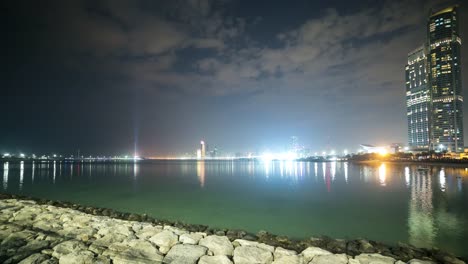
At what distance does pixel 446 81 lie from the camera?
536 feet

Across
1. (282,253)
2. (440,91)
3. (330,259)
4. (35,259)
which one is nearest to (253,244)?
(282,253)

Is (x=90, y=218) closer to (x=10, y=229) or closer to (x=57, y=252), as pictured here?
(x=10, y=229)

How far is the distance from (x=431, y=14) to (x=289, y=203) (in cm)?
22888

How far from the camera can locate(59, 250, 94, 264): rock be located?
7035 mm

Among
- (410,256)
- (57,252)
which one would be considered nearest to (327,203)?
(410,256)

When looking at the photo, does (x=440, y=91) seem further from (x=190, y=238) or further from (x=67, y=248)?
(x=67, y=248)

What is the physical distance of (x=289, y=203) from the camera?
23203 millimetres

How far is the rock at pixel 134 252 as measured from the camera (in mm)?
7465

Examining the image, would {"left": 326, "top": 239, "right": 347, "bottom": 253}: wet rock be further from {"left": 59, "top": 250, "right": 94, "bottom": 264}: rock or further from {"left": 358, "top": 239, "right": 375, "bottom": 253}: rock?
{"left": 59, "top": 250, "right": 94, "bottom": 264}: rock

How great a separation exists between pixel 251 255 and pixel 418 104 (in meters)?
226

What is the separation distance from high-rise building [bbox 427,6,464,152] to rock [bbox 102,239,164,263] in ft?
665

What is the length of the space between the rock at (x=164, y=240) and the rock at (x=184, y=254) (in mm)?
341

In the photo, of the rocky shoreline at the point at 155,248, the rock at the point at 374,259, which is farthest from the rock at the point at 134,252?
the rock at the point at 374,259

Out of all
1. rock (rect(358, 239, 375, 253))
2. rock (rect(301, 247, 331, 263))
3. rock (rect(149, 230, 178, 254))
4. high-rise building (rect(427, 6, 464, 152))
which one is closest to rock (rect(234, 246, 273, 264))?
rock (rect(301, 247, 331, 263))
